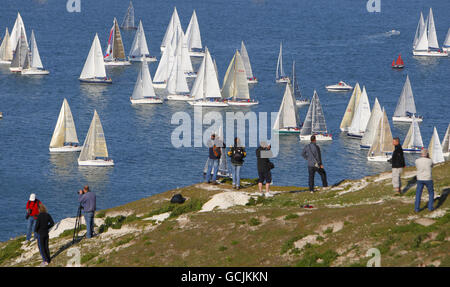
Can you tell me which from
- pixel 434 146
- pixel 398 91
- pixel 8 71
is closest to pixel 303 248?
pixel 434 146

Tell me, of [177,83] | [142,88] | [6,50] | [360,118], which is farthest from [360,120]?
[6,50]

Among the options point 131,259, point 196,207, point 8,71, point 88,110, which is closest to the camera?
point 131,259

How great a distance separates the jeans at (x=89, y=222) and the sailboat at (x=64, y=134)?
63.7 metres

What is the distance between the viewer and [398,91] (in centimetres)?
14025

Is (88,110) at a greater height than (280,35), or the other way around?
(280,35)

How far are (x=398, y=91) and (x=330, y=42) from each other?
49876 millimetres

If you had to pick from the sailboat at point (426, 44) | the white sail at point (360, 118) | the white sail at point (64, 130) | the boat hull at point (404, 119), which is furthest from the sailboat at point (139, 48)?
the white sail at point (64, 130)

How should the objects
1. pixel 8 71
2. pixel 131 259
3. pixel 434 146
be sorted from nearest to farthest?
pixel 131 259, pixel 434 146, pixel 8 71

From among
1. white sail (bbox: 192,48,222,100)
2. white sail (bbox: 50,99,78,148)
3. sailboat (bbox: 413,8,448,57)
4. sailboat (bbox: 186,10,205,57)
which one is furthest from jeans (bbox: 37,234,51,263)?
sailboat (bbox: 413,8,448,57)

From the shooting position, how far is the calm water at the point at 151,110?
89312 millimetres

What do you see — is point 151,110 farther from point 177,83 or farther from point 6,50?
point 6,50

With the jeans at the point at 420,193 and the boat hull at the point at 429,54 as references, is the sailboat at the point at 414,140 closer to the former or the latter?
the jeans at the point at 420,193

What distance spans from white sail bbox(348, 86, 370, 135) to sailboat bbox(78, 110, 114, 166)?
32753 mm

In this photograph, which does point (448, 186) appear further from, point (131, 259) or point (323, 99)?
point (323, 99)
